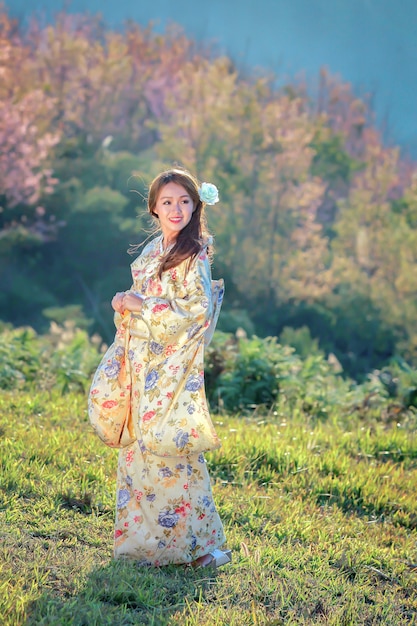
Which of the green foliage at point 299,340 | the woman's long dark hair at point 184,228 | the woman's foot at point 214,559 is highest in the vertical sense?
the green foliage at point 299,340

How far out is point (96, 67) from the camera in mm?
22094

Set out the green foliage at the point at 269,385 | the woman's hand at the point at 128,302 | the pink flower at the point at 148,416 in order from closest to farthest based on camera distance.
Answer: the pink flower at the point at 148,416 → the woman's hand at the point at 128,302 → the green foliage at the point at 269,385

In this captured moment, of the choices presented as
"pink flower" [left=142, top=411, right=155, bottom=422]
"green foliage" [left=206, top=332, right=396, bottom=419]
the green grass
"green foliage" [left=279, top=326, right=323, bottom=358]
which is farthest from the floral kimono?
"green foliage" [left=279, top=326, right=323, bottom=358]

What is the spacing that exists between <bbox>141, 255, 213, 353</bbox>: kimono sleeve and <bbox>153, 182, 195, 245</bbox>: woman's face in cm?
23

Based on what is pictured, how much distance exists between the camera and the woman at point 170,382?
3.36 m

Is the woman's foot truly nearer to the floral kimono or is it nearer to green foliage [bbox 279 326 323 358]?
the floral kimono

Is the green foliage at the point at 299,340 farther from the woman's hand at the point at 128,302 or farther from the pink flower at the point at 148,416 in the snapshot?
the pink flower at the point at 148,416

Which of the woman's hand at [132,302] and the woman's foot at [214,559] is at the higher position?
the woman's hand at [132,302]

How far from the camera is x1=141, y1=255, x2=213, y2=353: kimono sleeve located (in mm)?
3365

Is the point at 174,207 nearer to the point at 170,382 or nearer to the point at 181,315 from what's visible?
the point at 181,315

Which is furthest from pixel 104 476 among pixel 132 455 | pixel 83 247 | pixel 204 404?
pixel 83 247

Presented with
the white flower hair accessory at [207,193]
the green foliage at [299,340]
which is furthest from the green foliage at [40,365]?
the green foliage at [299,340]

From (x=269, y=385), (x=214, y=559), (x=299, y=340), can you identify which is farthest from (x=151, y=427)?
(x=299, y=340)

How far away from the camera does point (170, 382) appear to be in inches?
132
